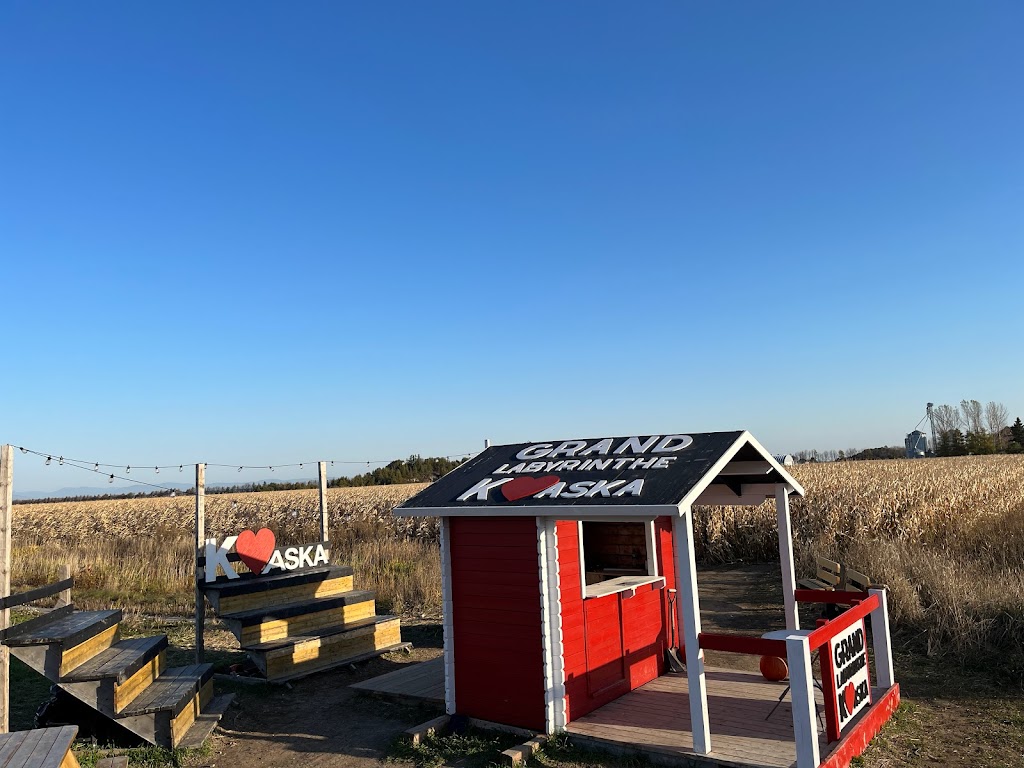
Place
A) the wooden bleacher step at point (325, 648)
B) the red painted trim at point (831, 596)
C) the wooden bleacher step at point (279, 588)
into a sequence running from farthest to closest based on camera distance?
the wooden bleacher step at point (279, 588) → the wooden bleacher step at point (325, 648) → the red painted trim at point (831, 596)

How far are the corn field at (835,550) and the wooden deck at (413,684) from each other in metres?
4.67

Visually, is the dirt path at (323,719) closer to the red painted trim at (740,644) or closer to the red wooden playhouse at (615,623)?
the red wooden playhouse at (615,623)

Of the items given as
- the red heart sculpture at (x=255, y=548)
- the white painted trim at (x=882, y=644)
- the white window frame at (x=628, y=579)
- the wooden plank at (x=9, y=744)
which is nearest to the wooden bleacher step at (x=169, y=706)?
the wooden plank at (x=9, y=744)

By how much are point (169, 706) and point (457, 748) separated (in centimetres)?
307

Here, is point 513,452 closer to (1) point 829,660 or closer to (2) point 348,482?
(1) point 829,660

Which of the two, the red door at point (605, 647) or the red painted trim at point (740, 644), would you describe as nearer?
the red painted trim at point (740, 644)

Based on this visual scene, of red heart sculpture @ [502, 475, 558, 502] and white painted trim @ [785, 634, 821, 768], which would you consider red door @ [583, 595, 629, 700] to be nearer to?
red heart sculpture @ [502, 475, 558, 502]

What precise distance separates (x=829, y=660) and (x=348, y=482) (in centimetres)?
4466

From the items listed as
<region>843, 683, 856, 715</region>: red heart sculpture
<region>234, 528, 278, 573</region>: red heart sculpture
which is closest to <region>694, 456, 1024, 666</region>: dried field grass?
<region>843, 683, 856, 715</region>: red heart sculpture

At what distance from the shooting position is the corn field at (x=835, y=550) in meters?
10.2

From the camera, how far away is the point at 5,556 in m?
7.29

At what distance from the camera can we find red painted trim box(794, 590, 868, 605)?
793 cm

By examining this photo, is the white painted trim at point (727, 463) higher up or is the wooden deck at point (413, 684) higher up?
the white painted trim at point (727, 463)

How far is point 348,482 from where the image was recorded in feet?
159
